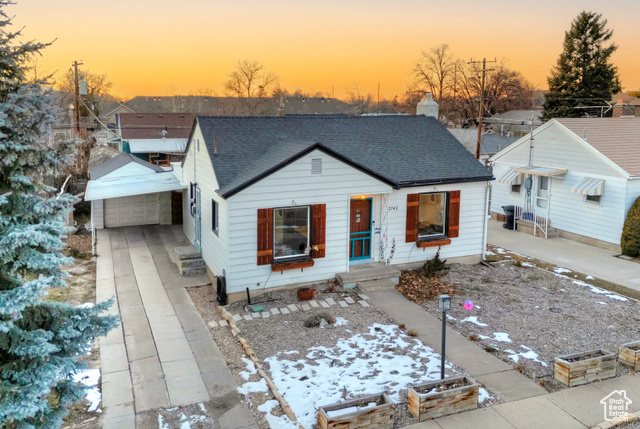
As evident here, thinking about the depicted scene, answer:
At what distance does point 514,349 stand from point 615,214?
10151mm

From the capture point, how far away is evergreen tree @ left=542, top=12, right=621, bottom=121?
40938 mm

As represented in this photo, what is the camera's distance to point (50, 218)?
571 centimetres

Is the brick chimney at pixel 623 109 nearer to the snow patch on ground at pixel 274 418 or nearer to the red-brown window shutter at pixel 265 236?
the red-brown window shutter at pixel 265 236

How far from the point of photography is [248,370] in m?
8.89

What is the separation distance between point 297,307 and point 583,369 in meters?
6.08

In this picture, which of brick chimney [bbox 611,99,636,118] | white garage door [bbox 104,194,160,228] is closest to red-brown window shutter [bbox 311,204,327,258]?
white garage door [bbox 104,194,160,228]

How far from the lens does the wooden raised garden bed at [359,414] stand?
269 inches

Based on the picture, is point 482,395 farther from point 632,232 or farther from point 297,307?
point 632,232

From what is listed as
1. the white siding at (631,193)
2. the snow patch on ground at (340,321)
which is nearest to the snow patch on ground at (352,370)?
the snow patch on ground at (340,321)

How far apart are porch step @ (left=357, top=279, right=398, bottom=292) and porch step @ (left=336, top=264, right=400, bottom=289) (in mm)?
58

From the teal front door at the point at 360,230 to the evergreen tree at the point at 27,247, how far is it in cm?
868

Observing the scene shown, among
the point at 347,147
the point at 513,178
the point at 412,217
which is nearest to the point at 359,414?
the point at 412,217

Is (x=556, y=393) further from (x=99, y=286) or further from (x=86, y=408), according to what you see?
(x=99, y=286)

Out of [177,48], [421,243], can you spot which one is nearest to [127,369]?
[421,243]
